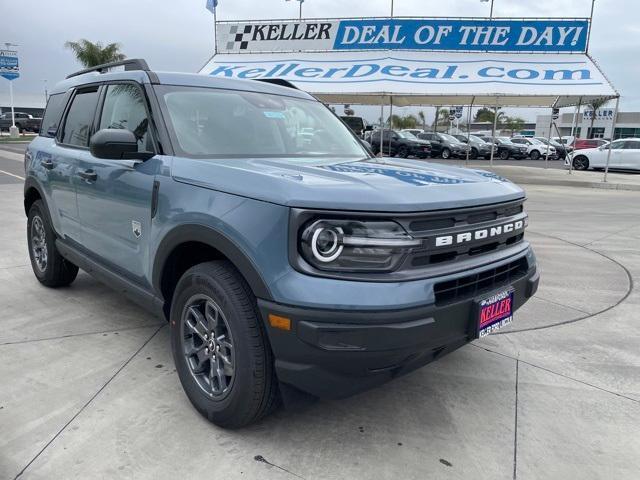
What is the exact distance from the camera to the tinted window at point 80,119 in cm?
395

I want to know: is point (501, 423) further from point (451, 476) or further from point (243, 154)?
point (243, 154)

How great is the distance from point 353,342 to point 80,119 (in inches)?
125

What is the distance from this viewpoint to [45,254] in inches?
187

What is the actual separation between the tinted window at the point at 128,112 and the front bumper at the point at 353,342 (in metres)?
1.59

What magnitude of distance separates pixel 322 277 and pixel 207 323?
85 cm

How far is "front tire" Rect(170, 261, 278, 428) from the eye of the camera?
7.78ft

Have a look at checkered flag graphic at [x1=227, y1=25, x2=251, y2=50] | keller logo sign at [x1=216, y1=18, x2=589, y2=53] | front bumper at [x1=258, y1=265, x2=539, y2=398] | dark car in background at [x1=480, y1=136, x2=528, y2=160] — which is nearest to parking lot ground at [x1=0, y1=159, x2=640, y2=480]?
front bumper at [x1=258, y1=265, x2=539, y2=398]

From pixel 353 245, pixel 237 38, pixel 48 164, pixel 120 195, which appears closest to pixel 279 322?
pixel 353 245

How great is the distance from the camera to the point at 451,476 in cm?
238

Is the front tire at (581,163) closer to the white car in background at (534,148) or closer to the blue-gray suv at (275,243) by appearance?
the white car in background at (534,148)

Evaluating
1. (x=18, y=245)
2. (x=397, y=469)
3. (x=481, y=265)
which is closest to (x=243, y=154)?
(x=481, y=265)

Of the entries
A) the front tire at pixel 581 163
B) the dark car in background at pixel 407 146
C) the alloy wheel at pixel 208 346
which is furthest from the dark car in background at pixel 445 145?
the alloy wheel at pixel 208 346

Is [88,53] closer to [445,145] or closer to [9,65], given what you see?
[9,65]

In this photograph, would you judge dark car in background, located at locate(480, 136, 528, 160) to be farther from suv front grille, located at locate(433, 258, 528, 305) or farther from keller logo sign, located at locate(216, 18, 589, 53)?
suv front grille, located at locate(433, 258, 528, 305)
